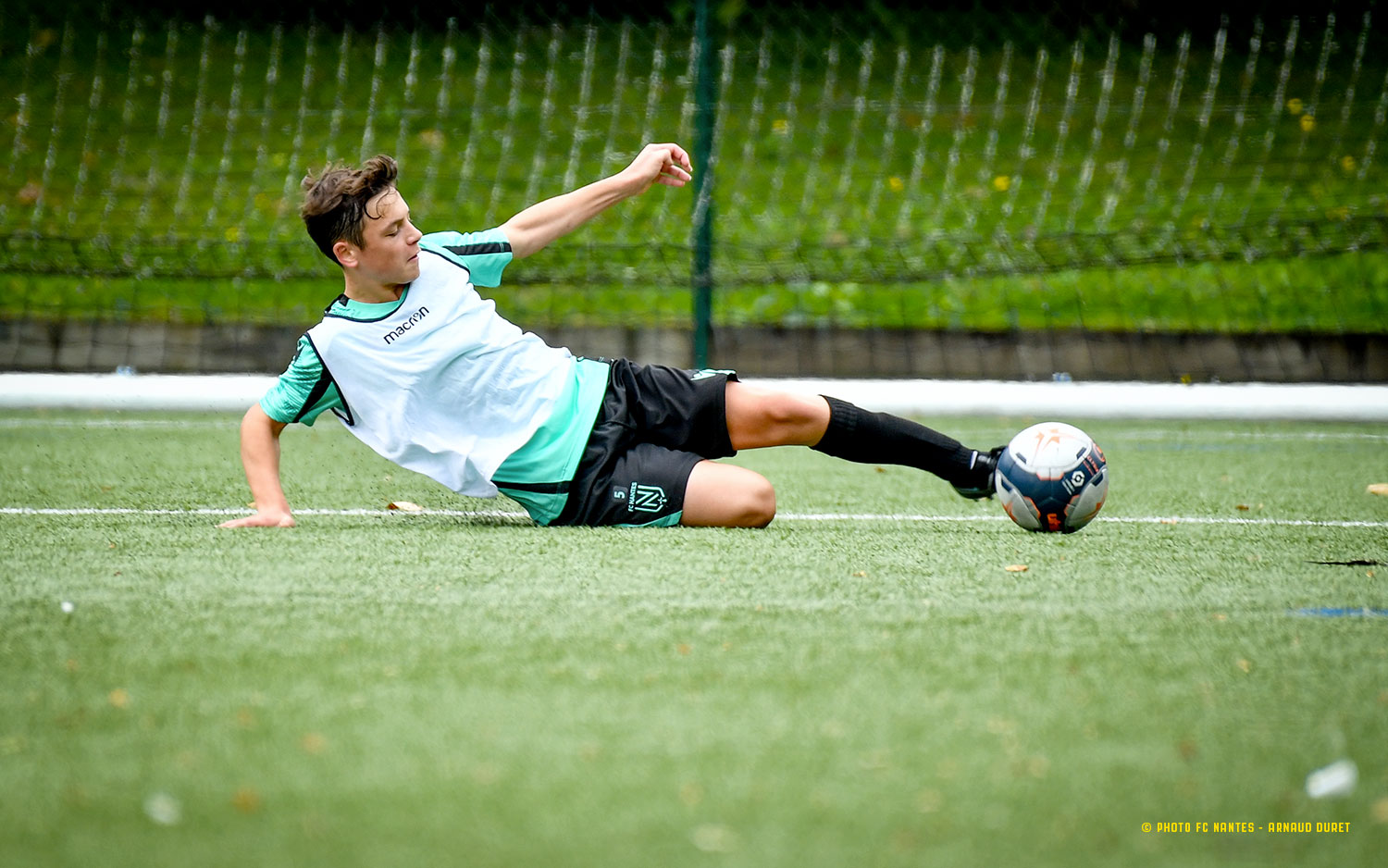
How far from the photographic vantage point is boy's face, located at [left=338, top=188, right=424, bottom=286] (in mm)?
3242

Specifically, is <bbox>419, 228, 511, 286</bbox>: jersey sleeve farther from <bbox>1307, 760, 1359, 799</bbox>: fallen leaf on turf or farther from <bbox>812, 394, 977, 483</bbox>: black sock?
<bbox>1307, 760, 1359, 799</bbox>: fallen leaf on turf

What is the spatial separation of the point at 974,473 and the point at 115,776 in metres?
2.33

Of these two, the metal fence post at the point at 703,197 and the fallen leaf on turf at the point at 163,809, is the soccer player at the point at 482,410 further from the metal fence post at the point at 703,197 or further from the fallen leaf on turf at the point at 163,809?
the metal fence post at the point at 703,197

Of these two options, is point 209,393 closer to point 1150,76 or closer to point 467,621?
point 467,621

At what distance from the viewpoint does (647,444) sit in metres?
3.47

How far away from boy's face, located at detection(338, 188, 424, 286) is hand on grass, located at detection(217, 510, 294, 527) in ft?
1.92

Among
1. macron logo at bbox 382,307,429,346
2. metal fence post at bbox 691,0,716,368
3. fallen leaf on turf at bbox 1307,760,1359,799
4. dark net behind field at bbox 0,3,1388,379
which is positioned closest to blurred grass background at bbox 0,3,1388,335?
dark net behind field at bbox 0,3,1388,379

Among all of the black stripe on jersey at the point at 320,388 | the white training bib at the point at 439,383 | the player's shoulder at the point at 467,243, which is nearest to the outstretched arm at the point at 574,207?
the player's shoulder at the point at 467,243

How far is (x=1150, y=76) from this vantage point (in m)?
9.02

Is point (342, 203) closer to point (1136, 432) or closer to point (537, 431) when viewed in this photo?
point (537, 431)

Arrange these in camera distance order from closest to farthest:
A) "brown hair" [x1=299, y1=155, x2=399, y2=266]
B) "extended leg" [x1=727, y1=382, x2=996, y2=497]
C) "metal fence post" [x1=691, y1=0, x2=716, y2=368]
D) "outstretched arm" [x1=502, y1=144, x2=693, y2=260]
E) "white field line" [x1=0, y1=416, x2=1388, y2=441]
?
"brown hair" [x1=299, y1=155, x2=399, y2=266] → "extended leg" [x1=727, y1=382, x2=996, y2=497] → "outstretched arm" [x1=502, y1=144, x2=693, y2=260] → "white field line" [x1=0, y1=416, x2=1388, y2=441] → "metal fence post" [x1=691, y1=0, x2=716, y2=368]

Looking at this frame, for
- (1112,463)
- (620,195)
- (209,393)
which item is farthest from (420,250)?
(209,393)

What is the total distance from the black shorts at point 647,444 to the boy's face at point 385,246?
0.58 metres

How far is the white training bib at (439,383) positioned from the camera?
3.31 m
